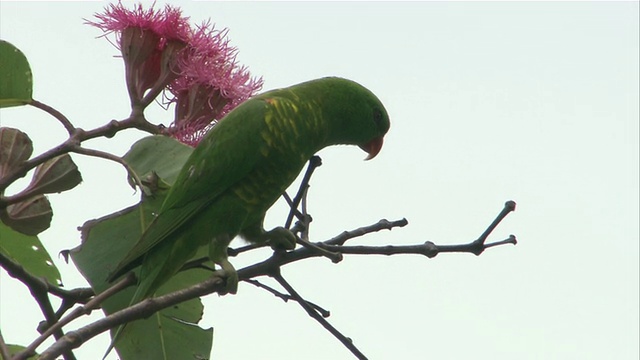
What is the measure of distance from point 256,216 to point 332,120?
50 centimetres

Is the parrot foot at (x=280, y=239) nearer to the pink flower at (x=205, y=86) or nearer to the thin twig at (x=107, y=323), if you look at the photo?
the pink flower at (x=205, y=86)

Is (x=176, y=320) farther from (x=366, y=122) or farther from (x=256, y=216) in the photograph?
(x=366, y=122)

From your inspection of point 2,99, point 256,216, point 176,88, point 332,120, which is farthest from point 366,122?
point 2,99

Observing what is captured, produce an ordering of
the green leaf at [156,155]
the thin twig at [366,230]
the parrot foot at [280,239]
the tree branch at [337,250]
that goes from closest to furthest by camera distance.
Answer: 1. the tree branch at [337,250]
2. the thin twig at [366,230]
3. the parrot foot at [280,239]
4. the green leaf at [156,155]

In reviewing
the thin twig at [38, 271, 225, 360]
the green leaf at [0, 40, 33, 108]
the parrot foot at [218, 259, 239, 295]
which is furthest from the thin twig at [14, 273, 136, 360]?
the green leaf at [0, 40, 33, 108]

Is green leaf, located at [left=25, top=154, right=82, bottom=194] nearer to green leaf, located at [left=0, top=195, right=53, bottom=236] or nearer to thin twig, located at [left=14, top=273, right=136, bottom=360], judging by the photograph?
green leaf, located at [left=0, top=195, right=53, bottom=236]

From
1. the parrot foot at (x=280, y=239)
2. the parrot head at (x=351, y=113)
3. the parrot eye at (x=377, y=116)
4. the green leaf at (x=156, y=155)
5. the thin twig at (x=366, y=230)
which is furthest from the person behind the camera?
the parrot eye at (x=377, y=116)

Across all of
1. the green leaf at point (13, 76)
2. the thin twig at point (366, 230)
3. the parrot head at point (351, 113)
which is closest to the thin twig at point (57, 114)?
the green leaf at point (13, 76)

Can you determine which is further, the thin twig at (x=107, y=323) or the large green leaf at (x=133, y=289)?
the large green leaf at (x=133, y=289)

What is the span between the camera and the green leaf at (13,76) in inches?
97.7

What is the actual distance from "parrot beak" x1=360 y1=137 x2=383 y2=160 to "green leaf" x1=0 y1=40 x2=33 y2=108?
136 cm

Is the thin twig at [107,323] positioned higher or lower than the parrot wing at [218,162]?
lower

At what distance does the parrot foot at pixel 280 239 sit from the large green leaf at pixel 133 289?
319 millimetres

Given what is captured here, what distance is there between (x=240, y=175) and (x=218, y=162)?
0.09 m
